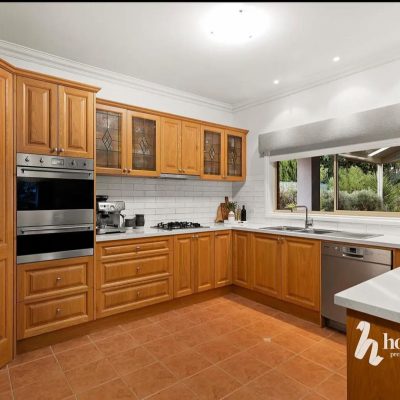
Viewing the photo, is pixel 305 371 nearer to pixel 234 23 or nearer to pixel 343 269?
pixel 343 269

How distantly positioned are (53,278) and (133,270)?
0.74 m

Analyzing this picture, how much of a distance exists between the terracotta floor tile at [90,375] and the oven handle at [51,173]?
4.99 ft

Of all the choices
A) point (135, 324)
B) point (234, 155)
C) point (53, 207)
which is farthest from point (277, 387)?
point (234, 155)

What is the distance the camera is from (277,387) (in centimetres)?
201

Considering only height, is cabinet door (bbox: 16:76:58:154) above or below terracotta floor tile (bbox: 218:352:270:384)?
above

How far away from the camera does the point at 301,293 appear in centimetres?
307

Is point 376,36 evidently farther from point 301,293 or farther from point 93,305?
point 93,305

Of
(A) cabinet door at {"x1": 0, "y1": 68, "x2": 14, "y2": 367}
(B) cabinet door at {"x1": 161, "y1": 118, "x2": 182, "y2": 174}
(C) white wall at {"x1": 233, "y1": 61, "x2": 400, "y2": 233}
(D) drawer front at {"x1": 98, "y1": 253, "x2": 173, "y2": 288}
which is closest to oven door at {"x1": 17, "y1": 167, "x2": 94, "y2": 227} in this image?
(A) cabinet door at {"x1": 0, "y1": 68, "x2": 14, "y2": 367}

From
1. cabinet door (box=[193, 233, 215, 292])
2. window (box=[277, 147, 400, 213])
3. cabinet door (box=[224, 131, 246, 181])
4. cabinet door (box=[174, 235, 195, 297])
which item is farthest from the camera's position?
cabinet door (box=[224, 131, 246, 181])

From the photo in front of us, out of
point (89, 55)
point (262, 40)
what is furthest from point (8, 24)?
point (262, 40)

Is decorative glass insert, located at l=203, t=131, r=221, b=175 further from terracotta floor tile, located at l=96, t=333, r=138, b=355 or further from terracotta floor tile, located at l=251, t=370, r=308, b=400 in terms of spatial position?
terracotta floor tile, located at l=251, t=370, r=308, b=400

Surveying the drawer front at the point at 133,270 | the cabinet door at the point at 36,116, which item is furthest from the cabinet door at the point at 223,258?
the cabinet door at the point at 36,116

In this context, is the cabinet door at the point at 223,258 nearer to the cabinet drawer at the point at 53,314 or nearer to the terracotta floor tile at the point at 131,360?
the terracotta floor tile at the point at 131,360

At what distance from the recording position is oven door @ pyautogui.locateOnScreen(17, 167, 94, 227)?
239 cm
